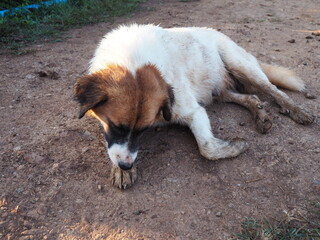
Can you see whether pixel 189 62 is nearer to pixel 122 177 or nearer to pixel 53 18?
pixel 122 177

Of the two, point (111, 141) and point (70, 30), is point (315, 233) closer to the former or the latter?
point (111, 141)

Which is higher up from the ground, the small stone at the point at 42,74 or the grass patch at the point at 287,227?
the small stone at the point at 42,74

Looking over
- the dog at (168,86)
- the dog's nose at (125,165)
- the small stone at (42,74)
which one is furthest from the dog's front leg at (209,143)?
the small stone at (42,74)

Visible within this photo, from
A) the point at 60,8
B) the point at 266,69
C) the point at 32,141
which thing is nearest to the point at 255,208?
the point at 32,141

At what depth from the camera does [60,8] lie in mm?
7152

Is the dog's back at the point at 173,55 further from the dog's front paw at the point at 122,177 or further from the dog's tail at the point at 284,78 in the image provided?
the dog's front paw at the point at 122,177

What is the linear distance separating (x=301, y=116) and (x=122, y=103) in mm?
2353

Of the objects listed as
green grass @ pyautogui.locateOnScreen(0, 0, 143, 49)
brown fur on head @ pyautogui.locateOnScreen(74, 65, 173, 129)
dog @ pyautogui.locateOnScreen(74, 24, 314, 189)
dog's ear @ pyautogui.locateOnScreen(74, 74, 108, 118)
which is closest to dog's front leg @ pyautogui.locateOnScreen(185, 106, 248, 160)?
dog @ pyautogui.locateOnScreen(74, 24, 314, 189)

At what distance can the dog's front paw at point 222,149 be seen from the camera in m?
3.39

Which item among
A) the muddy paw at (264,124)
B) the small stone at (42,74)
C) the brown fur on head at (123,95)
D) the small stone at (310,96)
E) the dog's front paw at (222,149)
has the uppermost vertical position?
the brown fur on head at (123,95)

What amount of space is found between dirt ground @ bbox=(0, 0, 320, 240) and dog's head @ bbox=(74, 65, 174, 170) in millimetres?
408

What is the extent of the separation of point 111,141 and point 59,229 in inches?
32.1

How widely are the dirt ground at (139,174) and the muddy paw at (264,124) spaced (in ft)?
0.25

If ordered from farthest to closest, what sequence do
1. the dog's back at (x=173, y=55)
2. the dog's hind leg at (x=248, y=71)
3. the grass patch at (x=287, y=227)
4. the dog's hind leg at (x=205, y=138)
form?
the dog's hind leg at (x=248, y=71)
the dog's hind leg at (x=205, y=138)
the dog's back at (x=173, y=55)
the grass patch at (x=287, y=227)
